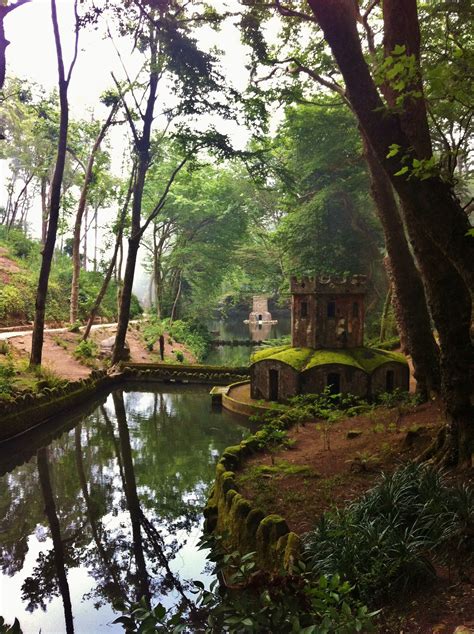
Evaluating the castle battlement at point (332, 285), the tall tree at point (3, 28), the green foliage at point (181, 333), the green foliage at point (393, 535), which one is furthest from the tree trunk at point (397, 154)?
the green foliage at point (181, 333)

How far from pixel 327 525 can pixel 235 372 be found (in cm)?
1847

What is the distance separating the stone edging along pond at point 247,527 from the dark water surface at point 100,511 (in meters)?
0.85

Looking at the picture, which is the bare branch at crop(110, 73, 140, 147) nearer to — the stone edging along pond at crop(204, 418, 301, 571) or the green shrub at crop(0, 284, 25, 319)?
the green shrub at crop(0, 284, 25, 319)

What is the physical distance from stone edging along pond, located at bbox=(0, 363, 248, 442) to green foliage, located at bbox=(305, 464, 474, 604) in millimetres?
10763

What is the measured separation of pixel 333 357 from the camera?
1742cm

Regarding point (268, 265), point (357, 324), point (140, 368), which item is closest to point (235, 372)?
point (140, 368)

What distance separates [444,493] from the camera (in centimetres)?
523

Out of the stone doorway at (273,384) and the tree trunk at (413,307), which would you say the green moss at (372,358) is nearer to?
the stone doorway at (273,384)

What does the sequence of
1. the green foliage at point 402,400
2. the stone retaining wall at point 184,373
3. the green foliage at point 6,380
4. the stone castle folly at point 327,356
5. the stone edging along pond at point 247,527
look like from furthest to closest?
the stone retaining wall at point 184,373, the stone castle folly at point 327,356, the green foliage at point 6,380, the green foliage at point 402,400, the stone edging along pond at point 247,527

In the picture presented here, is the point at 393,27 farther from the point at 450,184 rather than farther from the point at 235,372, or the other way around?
the point at 235,372

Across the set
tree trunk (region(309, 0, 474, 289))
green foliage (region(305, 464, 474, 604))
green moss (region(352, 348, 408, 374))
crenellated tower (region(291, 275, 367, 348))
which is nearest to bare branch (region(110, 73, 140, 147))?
crenellated tower (region(291, 275, 367, 348))

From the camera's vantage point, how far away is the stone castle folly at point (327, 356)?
17.0 meters

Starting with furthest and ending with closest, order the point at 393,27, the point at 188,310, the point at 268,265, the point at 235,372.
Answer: the point at 188,310 < the point at 268,265 < the point at 235,372 < the point at 393,27

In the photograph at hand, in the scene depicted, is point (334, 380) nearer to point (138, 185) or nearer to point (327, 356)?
point (327, 356)
